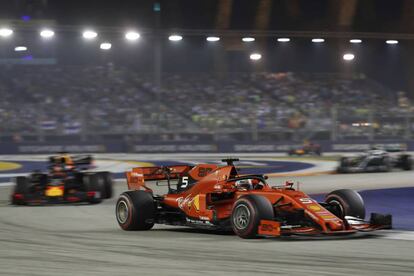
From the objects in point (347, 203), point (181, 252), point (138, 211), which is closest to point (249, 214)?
point (181, 252)

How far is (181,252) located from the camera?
7938 mm

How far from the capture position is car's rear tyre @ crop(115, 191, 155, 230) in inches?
400

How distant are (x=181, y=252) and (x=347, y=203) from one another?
270cm

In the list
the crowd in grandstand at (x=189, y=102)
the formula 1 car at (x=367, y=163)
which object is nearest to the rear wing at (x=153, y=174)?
the formula 1 car at (x=367, y=163)

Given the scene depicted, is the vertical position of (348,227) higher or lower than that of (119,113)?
lower

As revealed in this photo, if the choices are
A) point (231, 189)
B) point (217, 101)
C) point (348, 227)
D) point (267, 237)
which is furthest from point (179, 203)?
point (217, 101)

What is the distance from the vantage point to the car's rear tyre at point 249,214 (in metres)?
8.66

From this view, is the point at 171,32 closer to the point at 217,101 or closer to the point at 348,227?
the point at 217,101

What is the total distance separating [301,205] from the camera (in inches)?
350

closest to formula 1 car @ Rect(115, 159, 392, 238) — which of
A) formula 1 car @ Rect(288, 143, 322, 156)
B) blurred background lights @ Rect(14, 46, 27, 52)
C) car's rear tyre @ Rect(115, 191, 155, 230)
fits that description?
car's rear tyre @ Rect(115, 191, 155, 230)

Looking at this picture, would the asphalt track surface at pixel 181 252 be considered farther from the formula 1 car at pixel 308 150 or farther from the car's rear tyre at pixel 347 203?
the formula 1 car at pixel 308 150

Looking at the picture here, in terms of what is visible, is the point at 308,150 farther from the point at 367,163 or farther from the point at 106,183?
the point at 106,183

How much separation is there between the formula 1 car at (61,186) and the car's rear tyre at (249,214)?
619 centimetres

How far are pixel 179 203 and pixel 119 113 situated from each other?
85.9 feet
